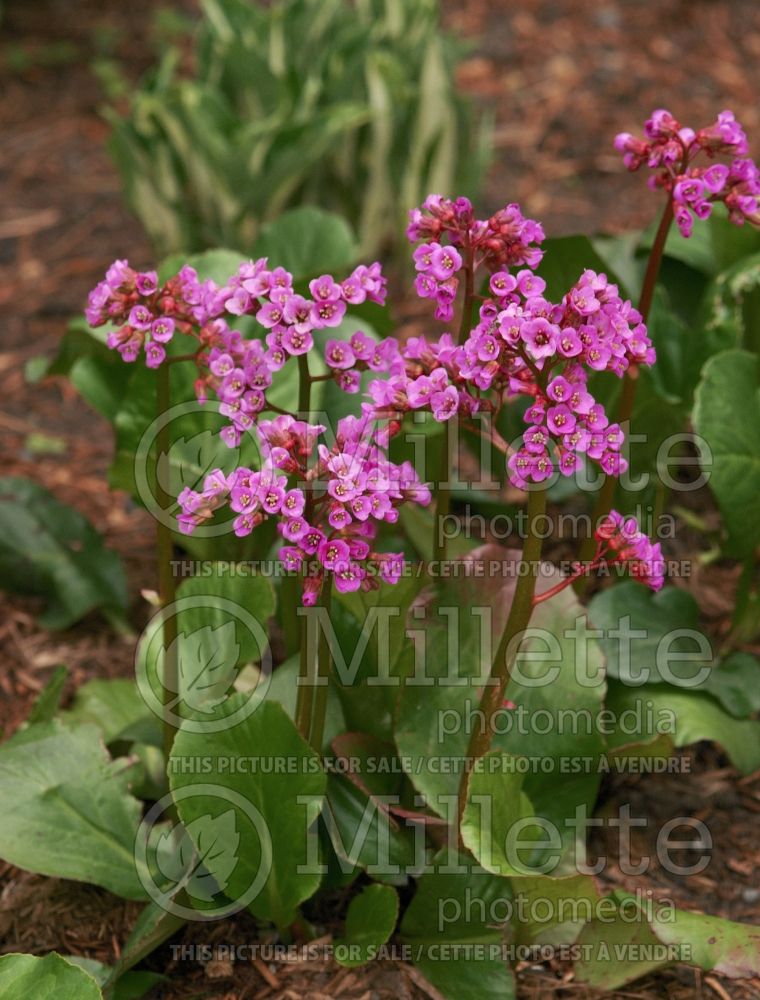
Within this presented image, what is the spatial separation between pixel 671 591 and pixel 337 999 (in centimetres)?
106

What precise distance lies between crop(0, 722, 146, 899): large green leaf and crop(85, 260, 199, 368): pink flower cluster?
791mm

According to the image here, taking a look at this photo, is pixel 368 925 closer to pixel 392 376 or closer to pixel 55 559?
pixel 392 376

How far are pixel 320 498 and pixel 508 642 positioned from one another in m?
0.36

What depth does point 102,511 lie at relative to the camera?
3.30 meters

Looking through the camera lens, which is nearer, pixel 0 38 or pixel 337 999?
pixel 337 999

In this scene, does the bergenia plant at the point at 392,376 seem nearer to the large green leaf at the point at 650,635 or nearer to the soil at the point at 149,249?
the large green leaf at the point at 650,635

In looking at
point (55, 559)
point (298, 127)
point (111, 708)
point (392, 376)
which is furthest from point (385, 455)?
A: point (298, 127)

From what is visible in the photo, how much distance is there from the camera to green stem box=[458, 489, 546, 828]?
1.69 meters

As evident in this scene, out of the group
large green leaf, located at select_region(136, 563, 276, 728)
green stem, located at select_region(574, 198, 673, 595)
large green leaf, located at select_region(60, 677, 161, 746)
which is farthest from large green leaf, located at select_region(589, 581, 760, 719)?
large green leaf, located at select_region(60, 677, 161, 746)

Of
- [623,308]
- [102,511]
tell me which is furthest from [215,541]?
[623,308]

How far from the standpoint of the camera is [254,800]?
6.24 ft

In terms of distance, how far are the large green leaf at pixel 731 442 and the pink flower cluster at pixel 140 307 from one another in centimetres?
101

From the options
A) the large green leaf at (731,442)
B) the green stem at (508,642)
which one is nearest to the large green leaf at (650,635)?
the large green leaf at (731,442)

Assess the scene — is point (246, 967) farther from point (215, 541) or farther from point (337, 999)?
point (215, 541)
